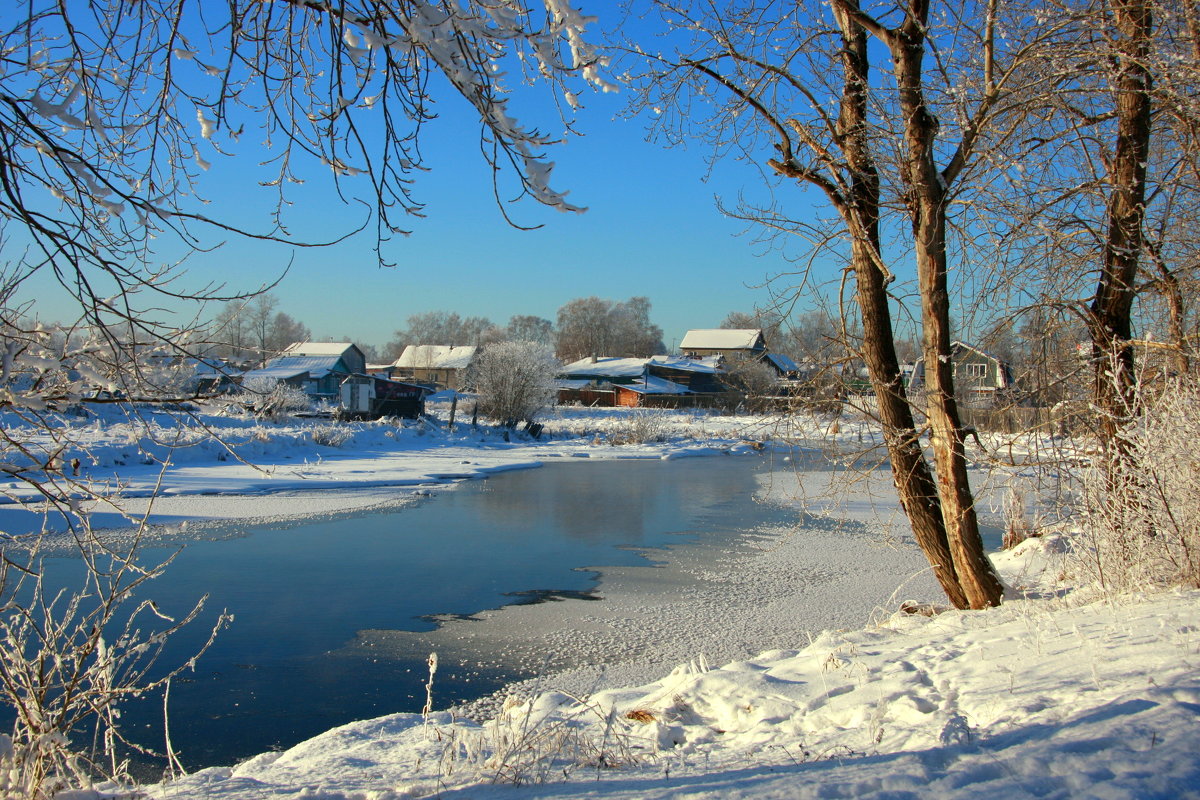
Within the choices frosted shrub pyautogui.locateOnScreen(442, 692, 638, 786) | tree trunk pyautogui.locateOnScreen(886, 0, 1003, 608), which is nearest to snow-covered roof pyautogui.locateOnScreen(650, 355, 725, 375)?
tree trunk pyautogui.locateOnScreen(886, 0, 1003, 608)

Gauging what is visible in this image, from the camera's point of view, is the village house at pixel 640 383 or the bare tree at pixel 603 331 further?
the bare tree at pixel 603 331

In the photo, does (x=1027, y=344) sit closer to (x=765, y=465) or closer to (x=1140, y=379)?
(x=1140, y=379)

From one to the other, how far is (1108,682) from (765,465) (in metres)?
24.3

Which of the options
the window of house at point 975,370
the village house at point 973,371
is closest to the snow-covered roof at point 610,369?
the village house at point 973,371

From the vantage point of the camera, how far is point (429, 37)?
2.74 metres

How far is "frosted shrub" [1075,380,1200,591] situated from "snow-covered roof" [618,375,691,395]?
56283 mm

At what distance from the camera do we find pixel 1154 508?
5.91 metres

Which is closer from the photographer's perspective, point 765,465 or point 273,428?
point 765,465

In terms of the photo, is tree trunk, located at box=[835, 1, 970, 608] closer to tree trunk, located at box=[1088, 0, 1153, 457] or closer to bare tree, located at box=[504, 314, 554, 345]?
tree trunk, located at box=[1088, 0, 1153, 457]

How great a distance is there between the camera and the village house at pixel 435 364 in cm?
8262

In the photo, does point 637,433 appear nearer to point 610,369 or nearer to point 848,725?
point 848,725

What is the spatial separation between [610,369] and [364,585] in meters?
59.1

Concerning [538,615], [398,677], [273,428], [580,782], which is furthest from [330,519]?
[273,428]

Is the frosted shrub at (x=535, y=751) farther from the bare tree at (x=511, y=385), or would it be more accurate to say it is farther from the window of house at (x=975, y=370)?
the bare tree at (x=511, y=385)
